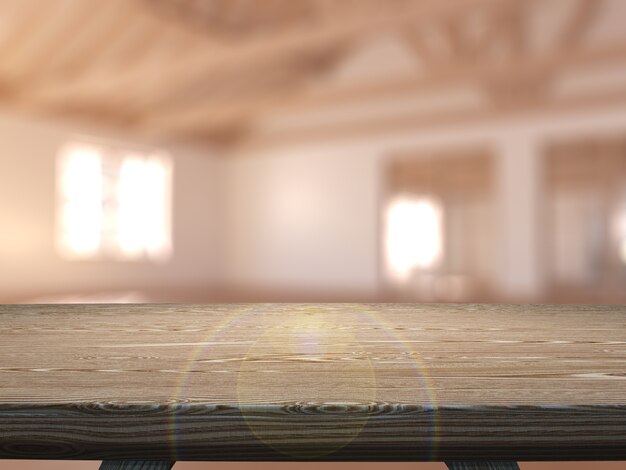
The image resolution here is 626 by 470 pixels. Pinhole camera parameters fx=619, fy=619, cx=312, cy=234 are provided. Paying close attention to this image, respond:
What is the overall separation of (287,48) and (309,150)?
430 centimetres

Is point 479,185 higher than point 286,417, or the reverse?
point 479,185

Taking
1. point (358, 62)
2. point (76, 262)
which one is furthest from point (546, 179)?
point (76, 262)

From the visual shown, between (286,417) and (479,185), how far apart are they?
11520mm

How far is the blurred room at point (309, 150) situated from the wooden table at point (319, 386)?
4.76 metres

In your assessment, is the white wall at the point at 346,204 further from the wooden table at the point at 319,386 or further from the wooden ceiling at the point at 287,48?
the wooden table at the point at 319,386

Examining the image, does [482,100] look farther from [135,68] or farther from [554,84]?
[135,68]

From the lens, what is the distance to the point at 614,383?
80cm

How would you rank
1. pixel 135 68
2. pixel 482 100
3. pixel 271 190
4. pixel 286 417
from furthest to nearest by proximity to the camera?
pixel 271 190 < pixel 482 100 < pixel 135 68 < pixel 286 417

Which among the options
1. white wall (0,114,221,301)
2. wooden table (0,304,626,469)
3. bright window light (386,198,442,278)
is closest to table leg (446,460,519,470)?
wooden table (0,304,626,469)

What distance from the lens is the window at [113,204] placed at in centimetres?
883

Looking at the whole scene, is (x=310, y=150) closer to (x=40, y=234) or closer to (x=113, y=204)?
(x=113, y=204)

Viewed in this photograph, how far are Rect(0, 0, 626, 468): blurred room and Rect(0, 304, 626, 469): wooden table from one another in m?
4.76

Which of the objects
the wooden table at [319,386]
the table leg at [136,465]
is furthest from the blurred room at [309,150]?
the table leg at [136,465]

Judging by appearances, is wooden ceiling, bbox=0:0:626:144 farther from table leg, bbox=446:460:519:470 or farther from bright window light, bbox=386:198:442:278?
table leg, bbox=446:460:519:470
